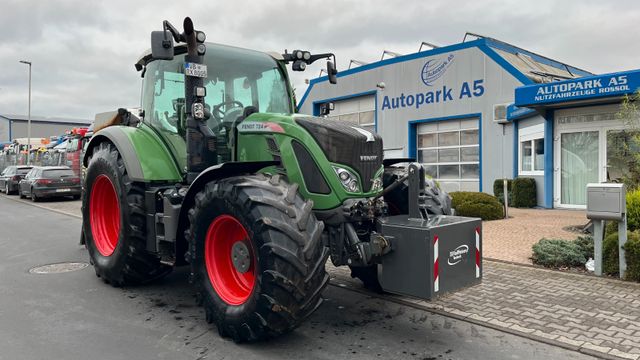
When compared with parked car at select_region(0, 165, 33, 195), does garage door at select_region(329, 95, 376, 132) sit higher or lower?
higher

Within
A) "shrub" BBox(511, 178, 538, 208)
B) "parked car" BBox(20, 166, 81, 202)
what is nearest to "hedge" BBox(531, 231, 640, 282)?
"shrub" BBox(511, 178, 538, 208)

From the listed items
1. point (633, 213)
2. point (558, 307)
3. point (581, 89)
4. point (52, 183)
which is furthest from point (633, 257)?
point (52, 183)

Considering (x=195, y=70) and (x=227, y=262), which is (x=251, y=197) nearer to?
(x=227, y=262)

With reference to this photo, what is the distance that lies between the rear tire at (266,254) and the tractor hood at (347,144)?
21.5 inches

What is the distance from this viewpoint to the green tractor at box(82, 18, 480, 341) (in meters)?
3.79

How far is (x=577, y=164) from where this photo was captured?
1428 centimetres

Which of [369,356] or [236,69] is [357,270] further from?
[236,69]

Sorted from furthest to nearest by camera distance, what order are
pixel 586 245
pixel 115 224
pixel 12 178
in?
pixel 12 178 < pixel 586 245 < pixel 115 224

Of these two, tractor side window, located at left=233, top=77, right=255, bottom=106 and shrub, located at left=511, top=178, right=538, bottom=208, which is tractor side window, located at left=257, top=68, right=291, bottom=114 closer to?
tractor side window, located at left=233, top=77, right=255, bottom=106

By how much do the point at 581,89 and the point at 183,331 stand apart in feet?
39.2

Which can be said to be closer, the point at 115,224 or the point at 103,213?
the point at 115,224

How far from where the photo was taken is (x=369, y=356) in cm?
393

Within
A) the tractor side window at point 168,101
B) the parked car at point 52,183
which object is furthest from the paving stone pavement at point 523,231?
the parked car at point 52,183

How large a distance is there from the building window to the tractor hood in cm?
1255
